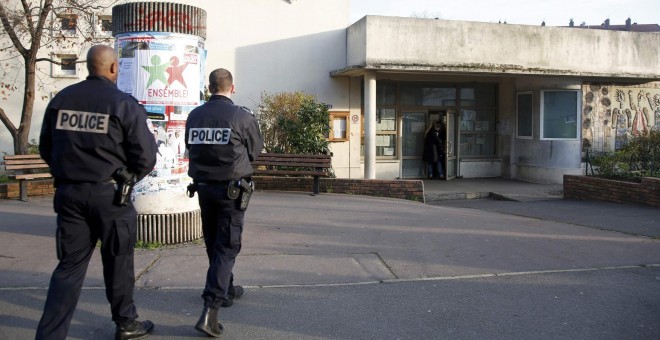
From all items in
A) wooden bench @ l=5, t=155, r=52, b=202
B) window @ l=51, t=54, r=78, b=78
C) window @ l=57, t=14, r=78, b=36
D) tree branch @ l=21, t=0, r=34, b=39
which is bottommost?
wooden bench @ l=5, t=155, r=52, b=202

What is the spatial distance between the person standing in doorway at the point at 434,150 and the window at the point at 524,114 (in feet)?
7.80

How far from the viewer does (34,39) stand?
11.9 meters

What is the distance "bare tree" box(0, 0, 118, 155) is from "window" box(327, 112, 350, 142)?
585 cm

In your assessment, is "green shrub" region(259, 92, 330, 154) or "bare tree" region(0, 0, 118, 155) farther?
"green shrub" region(259, 92, 330, 154)

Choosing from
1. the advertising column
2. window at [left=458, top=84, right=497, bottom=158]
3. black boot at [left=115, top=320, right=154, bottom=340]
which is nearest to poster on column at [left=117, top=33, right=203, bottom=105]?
the advertising column

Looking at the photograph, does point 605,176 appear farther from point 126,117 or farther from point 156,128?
point 126,117

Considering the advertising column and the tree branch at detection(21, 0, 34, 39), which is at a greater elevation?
the tree branch at detection(21, 0, 34, 39)

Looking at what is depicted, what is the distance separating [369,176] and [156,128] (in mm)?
8181

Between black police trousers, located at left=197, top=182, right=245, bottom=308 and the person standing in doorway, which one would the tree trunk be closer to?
black police trousers, located at left=197, top=182, right=245, bottom=308

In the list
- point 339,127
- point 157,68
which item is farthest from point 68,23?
point 157,68

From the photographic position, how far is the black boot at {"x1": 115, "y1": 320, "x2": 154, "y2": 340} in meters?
4.25

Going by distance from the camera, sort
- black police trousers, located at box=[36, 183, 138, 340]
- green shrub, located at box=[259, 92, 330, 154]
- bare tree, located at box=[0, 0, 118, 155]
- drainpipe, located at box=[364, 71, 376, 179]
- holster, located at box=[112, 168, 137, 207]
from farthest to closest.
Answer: drainpipe, located at box=[364, 71, 376, 179], green shrub, located at box=[259, 92, 330, 154], bare tree, located at box=[0, 0, 118, 155], holster, located at box=[112, 168, 137, 207], black police trousers, located at box=[36, 183, 138, 340]

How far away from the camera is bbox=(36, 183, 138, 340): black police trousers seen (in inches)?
151

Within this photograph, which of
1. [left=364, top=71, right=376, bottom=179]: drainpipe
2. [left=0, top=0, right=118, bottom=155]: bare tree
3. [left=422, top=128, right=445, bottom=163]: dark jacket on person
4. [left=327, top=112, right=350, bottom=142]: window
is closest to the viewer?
[left=0, top=0, right=118, bottom=155]: bare tree
